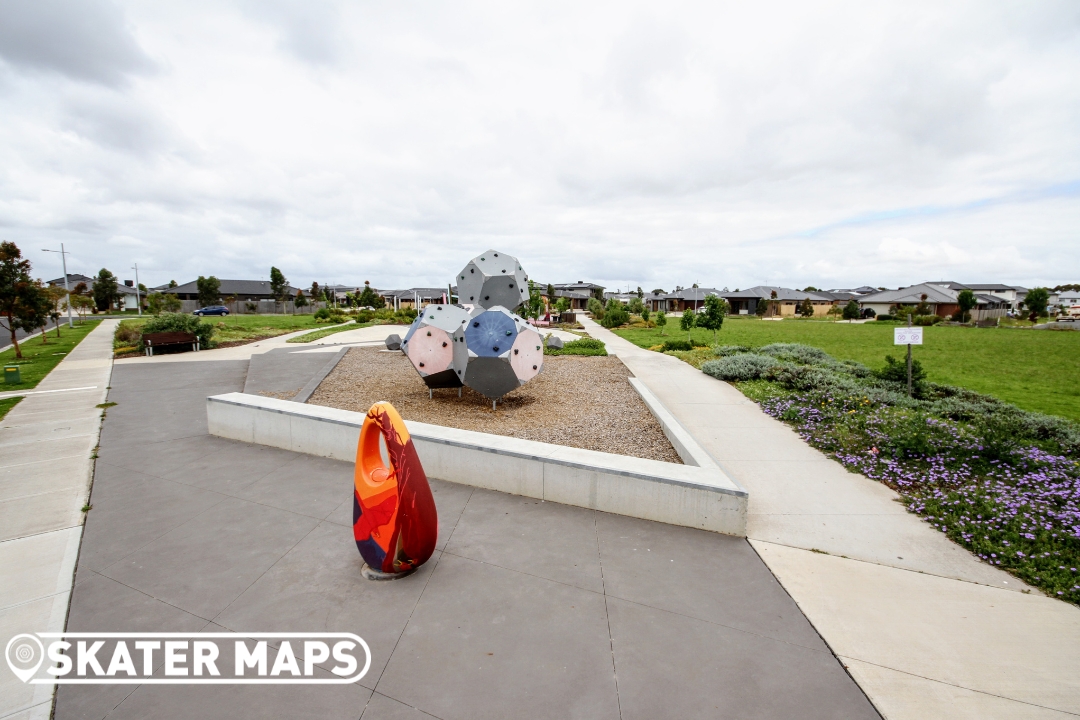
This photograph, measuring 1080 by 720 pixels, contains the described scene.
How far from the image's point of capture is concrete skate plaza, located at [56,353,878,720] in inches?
110

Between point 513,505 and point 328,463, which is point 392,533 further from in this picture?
point 328,463

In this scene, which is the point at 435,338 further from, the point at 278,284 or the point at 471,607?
the point at 278,284

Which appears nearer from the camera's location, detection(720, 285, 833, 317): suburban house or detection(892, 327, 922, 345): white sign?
detection(892, 327, 922, 345): white sign

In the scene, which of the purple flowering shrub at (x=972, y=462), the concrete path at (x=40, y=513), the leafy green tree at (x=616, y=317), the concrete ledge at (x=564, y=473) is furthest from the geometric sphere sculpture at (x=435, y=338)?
the leafy green tree at (x=616, y=317)

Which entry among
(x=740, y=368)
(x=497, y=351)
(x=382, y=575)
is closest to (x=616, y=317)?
(x=740, y=368)

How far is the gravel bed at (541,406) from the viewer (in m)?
7.84

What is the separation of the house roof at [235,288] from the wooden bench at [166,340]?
60.0 metres

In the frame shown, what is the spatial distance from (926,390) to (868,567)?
9.40 m

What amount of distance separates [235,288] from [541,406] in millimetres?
83265

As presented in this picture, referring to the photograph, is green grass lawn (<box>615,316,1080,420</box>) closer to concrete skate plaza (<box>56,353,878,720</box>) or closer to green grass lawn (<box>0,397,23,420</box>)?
concrete skate plaza (<box>56,353,878,720</box>)

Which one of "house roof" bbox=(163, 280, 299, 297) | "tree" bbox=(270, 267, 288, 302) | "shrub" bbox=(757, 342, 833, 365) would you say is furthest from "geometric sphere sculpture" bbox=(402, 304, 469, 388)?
"house roof" bbox=(163, 280, 299, 297)

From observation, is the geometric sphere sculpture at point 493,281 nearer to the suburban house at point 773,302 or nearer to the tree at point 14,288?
the tree at point 14,288

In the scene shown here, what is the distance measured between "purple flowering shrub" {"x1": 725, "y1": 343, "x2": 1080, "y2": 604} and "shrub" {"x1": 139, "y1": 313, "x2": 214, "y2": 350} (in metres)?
21.8

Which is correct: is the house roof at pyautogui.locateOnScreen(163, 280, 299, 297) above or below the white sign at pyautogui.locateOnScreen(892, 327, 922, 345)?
above
